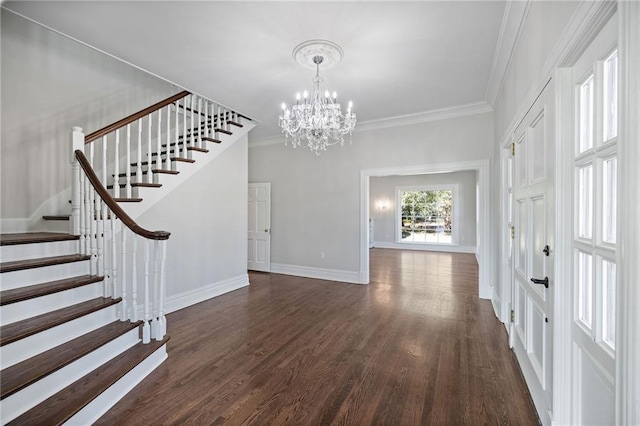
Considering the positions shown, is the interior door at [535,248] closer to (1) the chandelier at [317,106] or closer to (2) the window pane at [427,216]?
(1) the chandelier at [317,106]

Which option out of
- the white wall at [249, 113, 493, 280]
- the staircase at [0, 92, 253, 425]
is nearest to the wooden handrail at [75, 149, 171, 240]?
the staircase at [0, 92, 253, 425]

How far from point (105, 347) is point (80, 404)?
0.54m

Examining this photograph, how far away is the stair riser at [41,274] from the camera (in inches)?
87.3

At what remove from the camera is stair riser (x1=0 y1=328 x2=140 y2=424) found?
1623 millimetres

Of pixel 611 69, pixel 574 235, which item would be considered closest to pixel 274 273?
pixel 574 235

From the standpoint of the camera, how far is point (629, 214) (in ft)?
3.11

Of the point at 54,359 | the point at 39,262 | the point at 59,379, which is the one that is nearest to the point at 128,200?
the point at 39,262

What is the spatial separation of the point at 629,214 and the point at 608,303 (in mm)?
484

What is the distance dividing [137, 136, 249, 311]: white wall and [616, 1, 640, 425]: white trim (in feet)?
13.6

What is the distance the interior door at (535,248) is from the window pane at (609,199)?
439 millimetres

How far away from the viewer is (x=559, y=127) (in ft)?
5.21

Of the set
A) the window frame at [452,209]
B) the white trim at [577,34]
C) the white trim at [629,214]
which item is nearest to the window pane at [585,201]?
the white trim at [629,214]

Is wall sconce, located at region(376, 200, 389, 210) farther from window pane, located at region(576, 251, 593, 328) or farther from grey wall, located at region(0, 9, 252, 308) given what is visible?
window pane, located at region(576, 251, 593, 328)

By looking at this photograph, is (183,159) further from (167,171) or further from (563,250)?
(563,250)
